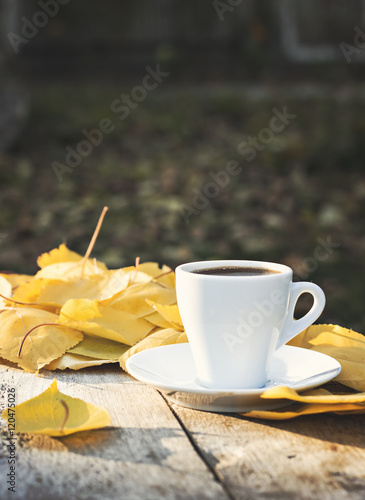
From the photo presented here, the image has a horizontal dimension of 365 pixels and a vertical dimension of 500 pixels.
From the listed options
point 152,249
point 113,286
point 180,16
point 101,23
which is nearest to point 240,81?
point 180,16

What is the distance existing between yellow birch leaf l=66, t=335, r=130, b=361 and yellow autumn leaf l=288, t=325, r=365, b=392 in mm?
260

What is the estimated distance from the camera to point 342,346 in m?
0.78

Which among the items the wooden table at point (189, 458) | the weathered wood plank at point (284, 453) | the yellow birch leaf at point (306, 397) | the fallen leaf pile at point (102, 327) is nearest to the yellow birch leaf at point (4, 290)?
the fallen leaf pile at point (102, 327)

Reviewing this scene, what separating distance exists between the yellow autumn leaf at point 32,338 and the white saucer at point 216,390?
0.12 m

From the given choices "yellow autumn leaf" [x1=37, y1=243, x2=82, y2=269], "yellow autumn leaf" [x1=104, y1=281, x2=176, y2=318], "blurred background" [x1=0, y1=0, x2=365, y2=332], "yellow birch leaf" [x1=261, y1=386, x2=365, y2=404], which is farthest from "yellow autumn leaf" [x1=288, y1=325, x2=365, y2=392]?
"blurred background" [x1=0, y1=0, x2=365, y2=332]

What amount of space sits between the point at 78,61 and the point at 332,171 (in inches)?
115

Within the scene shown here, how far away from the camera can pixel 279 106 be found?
4523 mm

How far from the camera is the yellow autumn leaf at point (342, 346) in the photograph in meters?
0.72

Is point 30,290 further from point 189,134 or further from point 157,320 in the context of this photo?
point 189,134

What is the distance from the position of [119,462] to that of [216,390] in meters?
0.15

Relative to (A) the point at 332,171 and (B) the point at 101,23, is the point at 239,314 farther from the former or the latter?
(B) the point at 101,23

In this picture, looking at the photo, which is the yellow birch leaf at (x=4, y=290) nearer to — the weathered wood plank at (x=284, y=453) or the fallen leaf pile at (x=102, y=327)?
the fallen leaf pile at (x=102, y=327)

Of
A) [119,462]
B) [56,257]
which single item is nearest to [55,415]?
[119,462]

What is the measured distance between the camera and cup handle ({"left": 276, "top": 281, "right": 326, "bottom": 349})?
75cm
